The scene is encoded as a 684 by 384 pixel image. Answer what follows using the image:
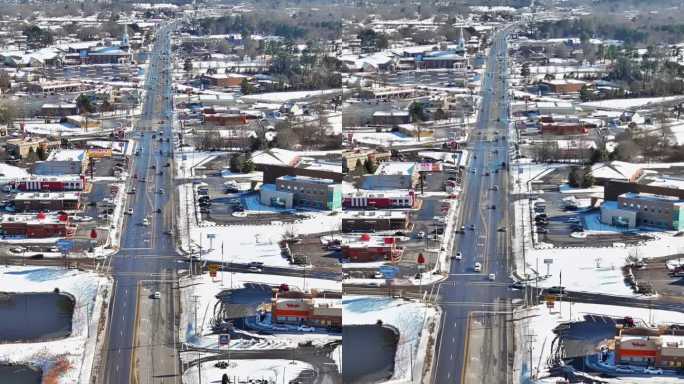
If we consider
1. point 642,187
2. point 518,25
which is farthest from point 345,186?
point 518,25

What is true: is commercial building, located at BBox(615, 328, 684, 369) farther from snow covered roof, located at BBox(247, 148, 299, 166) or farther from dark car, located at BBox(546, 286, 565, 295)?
snow covered roof, located at BBox(247, 148, 299, 166)

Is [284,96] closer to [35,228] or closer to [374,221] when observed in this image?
[35,228]

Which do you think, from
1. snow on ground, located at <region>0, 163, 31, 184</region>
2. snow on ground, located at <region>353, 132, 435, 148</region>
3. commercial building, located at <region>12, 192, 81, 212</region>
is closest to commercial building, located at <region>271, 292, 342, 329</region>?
commercial building, located at <region>12, 192, 81, 212</region>

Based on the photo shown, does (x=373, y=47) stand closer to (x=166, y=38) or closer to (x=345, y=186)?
(x=166, y=38)

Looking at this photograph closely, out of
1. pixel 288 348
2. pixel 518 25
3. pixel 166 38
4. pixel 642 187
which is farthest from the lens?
pixel 518 25

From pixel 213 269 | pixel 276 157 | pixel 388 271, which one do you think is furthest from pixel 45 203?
pixel 388 271

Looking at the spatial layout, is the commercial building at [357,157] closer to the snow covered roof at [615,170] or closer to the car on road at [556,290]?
the snow covered roof at [615,170]
